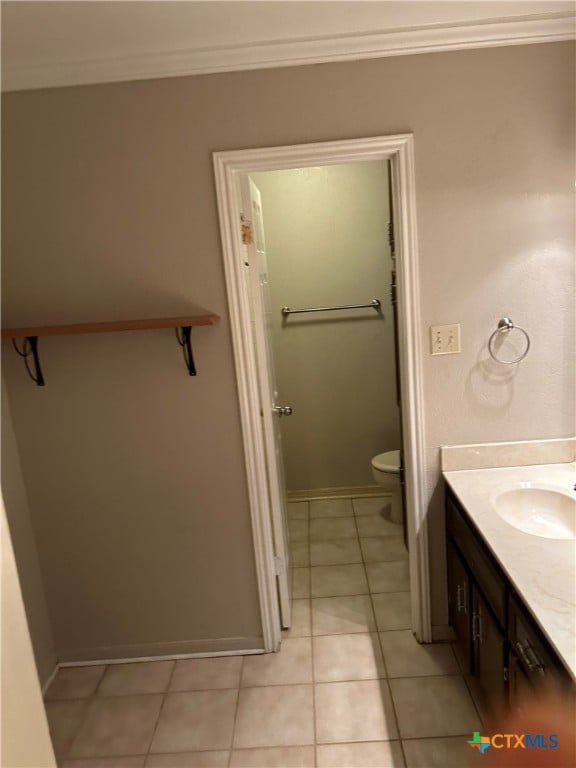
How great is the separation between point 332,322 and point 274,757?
247 centimetres

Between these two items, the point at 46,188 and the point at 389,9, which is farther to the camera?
the point at 46,188

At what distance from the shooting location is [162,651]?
7.56 ft

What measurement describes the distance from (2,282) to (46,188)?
41 centimetres

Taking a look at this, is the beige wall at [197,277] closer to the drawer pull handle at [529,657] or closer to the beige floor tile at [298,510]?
the drawer pull handle at [529,657]

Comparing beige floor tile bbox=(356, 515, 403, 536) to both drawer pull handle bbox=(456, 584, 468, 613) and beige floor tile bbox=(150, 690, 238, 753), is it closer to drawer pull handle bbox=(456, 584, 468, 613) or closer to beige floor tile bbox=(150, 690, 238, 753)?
drawer pull handle bbox=(456, 584, 468, 613)

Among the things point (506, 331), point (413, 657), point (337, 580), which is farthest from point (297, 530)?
Answer: point (506, 331)

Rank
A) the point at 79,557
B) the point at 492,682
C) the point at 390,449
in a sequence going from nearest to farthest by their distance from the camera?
the point at 492,682, the point at 79,557, the point at 390,449

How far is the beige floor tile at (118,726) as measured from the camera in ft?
6.18

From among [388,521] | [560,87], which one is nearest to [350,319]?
[388,521]

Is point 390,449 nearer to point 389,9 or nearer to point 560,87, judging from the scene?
point 560,87

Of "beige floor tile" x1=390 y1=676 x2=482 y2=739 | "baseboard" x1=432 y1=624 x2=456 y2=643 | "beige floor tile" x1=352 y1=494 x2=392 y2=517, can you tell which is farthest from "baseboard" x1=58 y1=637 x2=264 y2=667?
"beige floor tile" x1=352 y1=494 x2=392 y2=517

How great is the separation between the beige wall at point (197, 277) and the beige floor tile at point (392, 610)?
0.87ft

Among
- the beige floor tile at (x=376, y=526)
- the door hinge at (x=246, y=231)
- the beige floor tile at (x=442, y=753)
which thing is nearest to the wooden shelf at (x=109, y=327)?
the door hinge at (x=246, y=231)

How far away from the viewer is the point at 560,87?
1.81 metres
